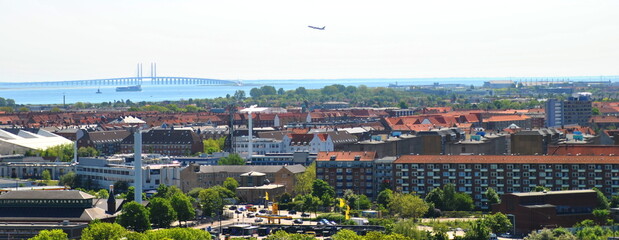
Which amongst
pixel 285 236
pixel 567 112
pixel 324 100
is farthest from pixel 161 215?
pixel 324 100

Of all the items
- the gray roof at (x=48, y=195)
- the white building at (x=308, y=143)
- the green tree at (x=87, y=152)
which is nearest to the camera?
the gray roof at (x=48, y=195)

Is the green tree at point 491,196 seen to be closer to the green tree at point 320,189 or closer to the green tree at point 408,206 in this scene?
the green tree at point 408,206

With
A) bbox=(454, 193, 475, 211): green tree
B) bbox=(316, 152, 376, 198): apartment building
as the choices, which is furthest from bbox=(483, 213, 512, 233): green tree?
bbox=(316, 152, 376, 198): apartment building

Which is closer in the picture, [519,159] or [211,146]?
[519,159]

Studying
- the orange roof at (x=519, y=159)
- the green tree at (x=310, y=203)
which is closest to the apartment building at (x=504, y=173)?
the orange roof at (x=519, y=159)

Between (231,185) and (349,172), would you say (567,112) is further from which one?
(231,185)
